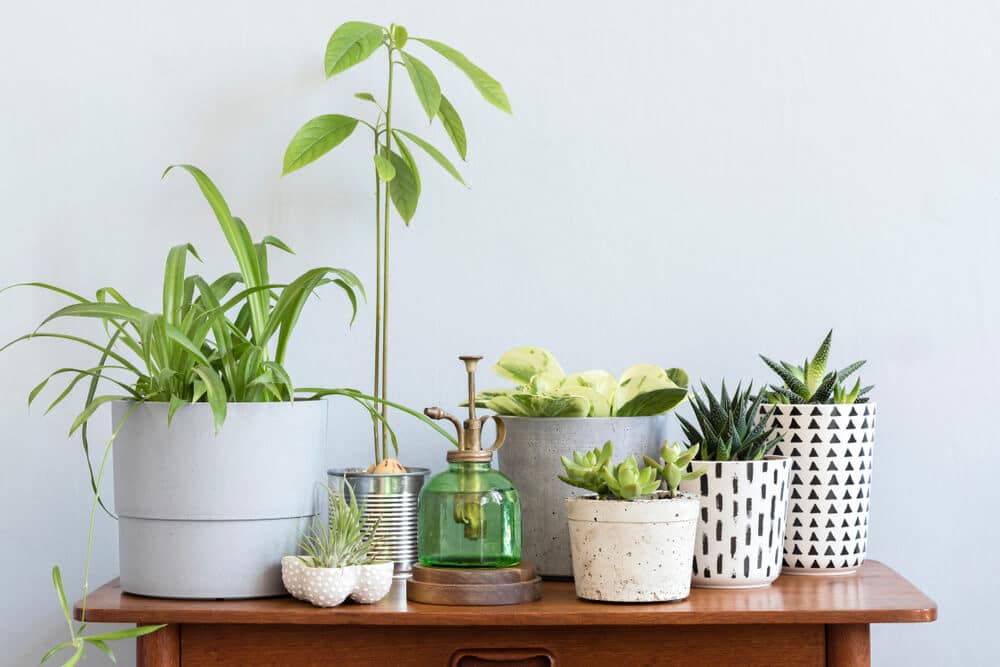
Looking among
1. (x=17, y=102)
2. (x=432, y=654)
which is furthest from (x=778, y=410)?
(x=17, y=102)

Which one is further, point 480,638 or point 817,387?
point 817,387

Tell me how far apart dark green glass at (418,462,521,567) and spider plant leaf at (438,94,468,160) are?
44 cm

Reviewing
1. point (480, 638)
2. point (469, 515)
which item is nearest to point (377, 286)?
point (469, 515)

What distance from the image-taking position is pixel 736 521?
112cm

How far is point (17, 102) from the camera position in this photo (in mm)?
1459

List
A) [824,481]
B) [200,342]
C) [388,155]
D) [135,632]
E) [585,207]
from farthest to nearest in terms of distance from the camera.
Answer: [585,207], [388,155], [824,481], [200,342], [135,632]

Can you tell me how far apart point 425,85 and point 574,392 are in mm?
408

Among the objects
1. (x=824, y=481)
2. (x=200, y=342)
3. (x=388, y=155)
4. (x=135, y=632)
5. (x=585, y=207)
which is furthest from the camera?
(x=585, y=207)

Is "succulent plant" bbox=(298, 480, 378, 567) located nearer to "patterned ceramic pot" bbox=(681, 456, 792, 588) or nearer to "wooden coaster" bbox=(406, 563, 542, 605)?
"wooden coaster" bbox=(406, 563, 542, 605)

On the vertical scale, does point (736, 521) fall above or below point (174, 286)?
below

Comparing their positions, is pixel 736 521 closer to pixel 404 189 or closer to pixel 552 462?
pixel 552 462

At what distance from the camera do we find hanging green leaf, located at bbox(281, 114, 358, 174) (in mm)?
1263

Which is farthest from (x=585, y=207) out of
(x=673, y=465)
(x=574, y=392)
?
(x=673, y=465)

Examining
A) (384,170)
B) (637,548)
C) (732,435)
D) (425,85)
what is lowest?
(637,548)
